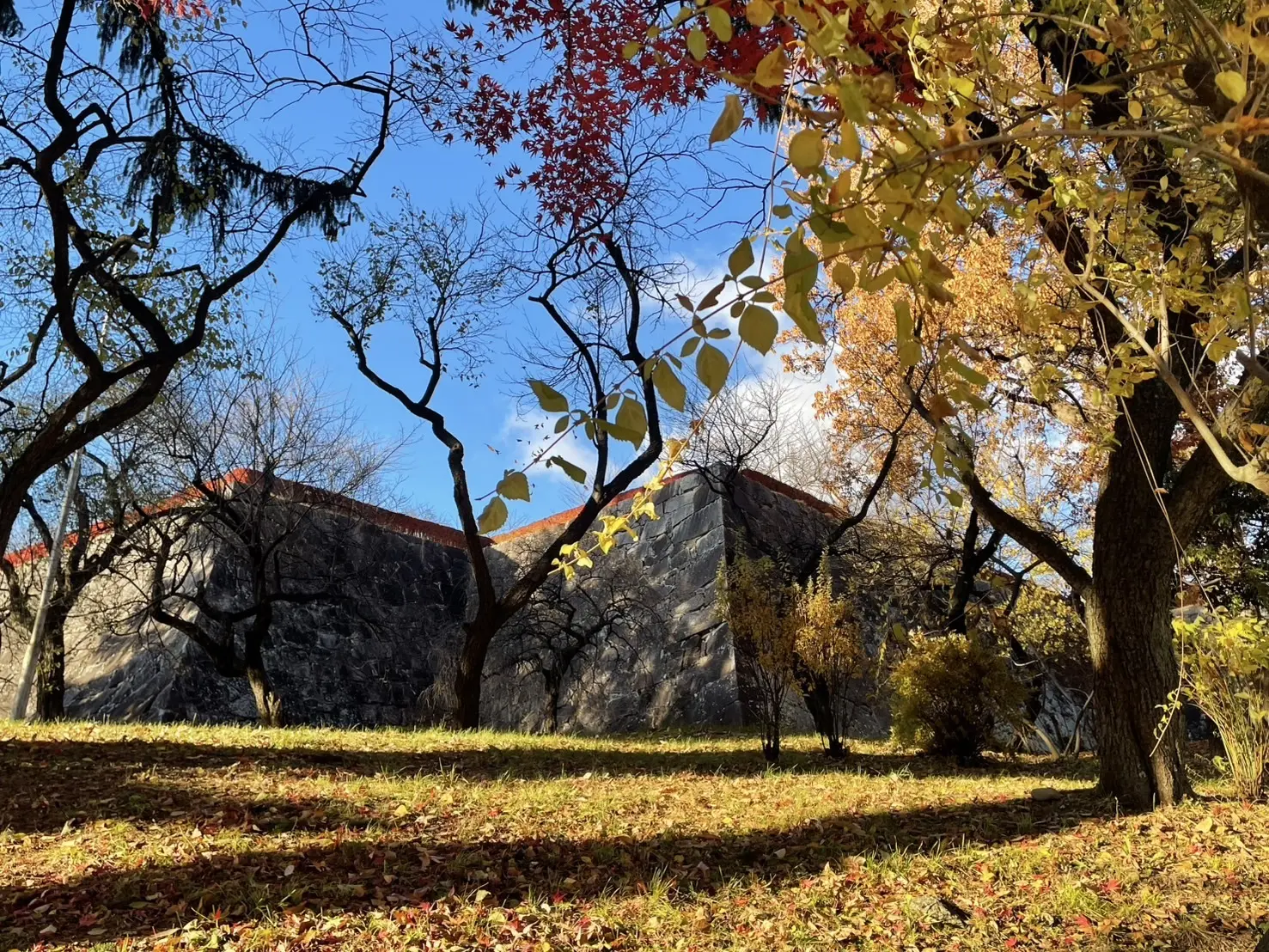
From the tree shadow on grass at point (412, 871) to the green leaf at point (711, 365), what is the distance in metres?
2.69

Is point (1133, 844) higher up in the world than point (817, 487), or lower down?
lower down

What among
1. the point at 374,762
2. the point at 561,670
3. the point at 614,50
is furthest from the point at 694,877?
the point at 561,670

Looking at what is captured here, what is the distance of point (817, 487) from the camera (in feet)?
44.5

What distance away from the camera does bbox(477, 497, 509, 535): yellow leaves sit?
111cm

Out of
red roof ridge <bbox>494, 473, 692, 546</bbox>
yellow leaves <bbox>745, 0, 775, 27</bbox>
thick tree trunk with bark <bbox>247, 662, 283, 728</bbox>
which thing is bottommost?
thick tree trunk with bark <bbox>247, 662, 283, 728</bbox>

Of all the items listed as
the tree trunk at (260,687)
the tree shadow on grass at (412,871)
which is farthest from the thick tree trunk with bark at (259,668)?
the tree shadow on grass at (412,871)

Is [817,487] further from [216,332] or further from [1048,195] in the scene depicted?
[1048,195]

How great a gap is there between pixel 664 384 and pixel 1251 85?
3.73 ft

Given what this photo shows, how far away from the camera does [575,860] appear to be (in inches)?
140

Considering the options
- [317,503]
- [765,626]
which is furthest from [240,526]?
[765,626]

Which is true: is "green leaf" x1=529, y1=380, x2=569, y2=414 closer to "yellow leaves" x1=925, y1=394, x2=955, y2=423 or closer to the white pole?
"yellow leaves" x1=925, y1=394, x2=955, y2=423

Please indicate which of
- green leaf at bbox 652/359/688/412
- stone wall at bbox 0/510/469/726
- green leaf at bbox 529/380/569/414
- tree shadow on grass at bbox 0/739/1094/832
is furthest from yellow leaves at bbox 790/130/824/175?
stone wall at bbox 0/510/469/726

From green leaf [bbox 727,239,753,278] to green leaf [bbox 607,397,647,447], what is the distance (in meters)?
0.19

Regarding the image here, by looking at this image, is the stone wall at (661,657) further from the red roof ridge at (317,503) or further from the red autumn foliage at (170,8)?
the red autumn foliage at (170,8)
